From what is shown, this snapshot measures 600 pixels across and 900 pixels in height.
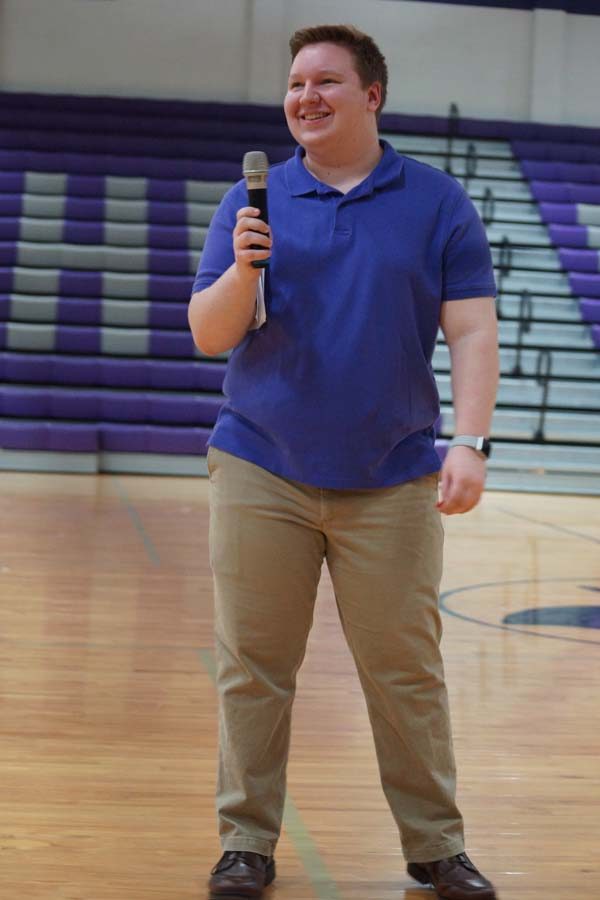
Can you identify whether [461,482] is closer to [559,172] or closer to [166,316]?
[166,316]

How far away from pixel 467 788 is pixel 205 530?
362cm

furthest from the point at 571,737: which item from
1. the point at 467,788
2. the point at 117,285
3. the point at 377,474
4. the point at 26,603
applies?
the point at 117,285

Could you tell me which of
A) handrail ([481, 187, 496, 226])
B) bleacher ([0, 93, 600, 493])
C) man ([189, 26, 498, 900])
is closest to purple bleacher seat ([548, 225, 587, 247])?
bleacher ([0, 93, 600, 493])

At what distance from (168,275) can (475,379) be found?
8194 mm

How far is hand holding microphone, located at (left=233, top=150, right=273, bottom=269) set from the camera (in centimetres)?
169

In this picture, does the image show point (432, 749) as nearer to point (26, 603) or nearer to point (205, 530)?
point (26, 603)

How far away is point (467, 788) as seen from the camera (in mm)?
2457

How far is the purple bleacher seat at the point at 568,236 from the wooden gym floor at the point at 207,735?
552cm

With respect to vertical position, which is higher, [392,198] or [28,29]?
[28,29]

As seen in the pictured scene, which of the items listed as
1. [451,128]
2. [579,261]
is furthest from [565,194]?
[451,128]

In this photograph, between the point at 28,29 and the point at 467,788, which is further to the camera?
the point at 28,29

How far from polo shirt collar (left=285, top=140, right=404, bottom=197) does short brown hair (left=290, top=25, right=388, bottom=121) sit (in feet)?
0.34

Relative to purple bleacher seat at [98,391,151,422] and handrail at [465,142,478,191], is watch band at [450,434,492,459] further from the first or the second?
handrail at [465,142,478,191]

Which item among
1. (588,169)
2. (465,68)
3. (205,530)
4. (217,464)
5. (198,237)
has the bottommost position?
(205,530)
